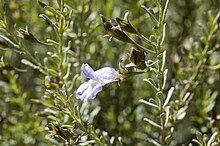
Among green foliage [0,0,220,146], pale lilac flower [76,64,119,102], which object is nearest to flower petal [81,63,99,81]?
pale lilac flower [76,64,119,102]

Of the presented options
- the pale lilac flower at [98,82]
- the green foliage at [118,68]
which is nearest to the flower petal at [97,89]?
the pale lilac flower at [98,82]

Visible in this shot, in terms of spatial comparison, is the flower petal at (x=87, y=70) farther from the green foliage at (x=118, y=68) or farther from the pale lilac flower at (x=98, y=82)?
the green foliage at (x=118, y=68)

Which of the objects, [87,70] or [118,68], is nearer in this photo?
[87,70]

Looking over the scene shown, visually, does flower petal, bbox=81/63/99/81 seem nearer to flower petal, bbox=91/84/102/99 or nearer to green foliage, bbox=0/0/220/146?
flower petal, bbox=91/84/102/99

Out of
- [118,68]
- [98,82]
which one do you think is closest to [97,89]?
[98,82]

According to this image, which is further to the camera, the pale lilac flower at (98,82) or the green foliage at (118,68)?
the green foliage at (118,68)

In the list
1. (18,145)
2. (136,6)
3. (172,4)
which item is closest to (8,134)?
(18,145)

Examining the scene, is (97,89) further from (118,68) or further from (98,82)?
(118,68)

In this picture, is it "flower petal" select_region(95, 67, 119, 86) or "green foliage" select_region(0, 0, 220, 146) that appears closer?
"flower petal" select_region(95, 67, 119, 86)

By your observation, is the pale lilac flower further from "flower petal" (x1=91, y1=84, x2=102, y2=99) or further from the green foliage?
the green foliage

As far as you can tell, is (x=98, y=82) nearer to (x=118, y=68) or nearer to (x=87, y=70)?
(x=87, y=70)

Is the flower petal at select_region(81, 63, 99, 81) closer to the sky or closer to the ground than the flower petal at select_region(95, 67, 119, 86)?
closer to the sky
